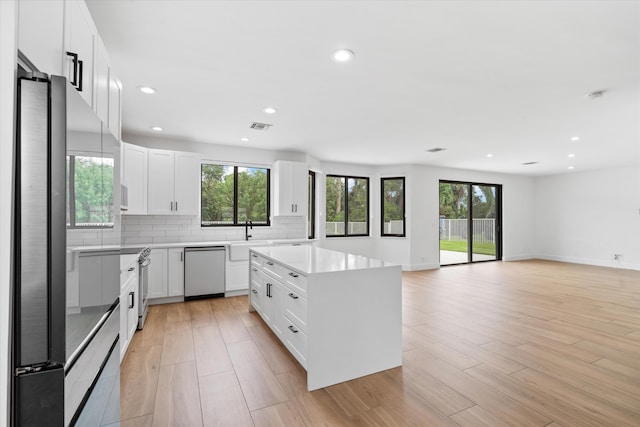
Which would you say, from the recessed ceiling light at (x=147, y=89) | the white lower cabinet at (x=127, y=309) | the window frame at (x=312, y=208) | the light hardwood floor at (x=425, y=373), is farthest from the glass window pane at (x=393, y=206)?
the white lower cabinet at (x=127, y=309)

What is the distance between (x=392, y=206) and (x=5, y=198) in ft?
24.3

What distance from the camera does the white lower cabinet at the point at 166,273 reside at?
4535 millimetres

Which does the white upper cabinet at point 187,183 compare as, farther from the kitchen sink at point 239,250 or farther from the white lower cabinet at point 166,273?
the kitchen sink at point 239,250

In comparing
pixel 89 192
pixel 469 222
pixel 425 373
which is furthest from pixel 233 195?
pixel 469 222

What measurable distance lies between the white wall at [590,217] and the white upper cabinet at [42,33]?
10.9 meters

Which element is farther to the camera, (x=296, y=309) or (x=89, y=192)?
(x=296, y=309)

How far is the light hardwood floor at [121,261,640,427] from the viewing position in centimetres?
203

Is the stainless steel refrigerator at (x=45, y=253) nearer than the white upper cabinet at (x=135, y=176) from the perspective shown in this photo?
Yes

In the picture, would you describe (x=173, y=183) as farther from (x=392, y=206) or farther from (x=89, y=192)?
(x=392, y=206)

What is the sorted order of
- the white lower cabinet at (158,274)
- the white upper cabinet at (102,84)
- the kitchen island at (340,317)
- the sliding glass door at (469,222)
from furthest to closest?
the sliding glass door at (469,222)
the white lower cabinet at (158,274)
the kitchen island at (340,317)
the white upper cabinet at (102,84)

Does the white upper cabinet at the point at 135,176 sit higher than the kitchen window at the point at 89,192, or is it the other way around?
the white upper cabinet at the point at 135,176

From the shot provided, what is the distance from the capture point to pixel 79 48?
151 centimetres

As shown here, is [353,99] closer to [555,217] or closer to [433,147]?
[433,147]

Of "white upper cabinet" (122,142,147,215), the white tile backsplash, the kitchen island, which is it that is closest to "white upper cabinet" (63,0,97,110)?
the kitchen island
